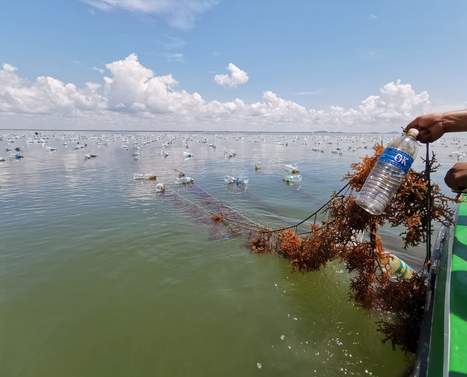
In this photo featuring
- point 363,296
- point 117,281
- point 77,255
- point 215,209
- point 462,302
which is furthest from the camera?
point 215,209

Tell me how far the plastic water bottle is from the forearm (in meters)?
0.33

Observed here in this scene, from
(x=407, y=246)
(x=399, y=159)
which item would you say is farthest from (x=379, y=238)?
(x=399, y=159)

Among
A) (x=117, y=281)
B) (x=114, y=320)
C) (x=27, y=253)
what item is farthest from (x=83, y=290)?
(x=27, y=253)

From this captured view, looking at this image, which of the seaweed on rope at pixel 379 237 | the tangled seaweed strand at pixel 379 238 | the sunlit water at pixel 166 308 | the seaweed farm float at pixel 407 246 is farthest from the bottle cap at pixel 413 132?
the sunlit water at pixel 166 308

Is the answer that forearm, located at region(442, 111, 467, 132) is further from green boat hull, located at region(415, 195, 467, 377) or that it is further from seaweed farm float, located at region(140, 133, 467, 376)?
green boat hull, located at region(415, 195, 467, 377)

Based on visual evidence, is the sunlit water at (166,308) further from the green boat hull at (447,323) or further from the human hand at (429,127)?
the human hand at (429,127)

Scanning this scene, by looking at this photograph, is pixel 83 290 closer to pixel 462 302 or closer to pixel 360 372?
pixel 360 372

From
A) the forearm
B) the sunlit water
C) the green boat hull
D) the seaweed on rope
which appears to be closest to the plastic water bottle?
the forearm

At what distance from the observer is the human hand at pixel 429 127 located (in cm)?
345

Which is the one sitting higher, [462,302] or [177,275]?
[462,302]

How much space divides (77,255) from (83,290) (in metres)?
2.99

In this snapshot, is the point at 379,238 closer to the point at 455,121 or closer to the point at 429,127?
the point at 429,127

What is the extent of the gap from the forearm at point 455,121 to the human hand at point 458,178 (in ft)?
2.15

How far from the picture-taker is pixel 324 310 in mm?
7621
